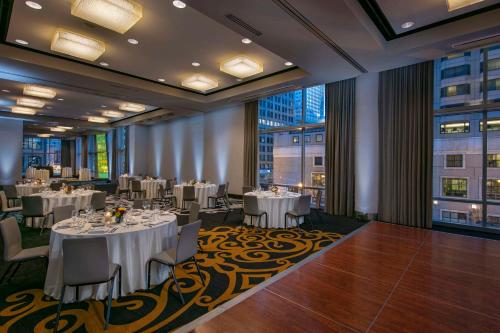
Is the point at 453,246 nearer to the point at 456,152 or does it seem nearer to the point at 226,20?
the point at 456,152

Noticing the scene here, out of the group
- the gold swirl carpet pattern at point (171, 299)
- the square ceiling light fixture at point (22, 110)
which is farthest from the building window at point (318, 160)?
the square ceiling light fixture at point (22, 110)

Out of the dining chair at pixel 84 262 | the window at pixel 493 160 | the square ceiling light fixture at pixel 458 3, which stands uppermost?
the square ceiling light fixture at pixel 458 3

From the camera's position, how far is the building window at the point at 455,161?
19.3 feet

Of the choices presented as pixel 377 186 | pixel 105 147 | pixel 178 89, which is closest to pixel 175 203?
pixel 178 89

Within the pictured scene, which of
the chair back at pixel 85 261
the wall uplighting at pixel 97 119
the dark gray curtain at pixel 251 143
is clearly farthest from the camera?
the wall uplighting at pixel 97 119

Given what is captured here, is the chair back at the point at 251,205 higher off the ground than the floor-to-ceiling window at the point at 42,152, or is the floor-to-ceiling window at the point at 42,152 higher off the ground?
the floor-to-ceiling window at the point at 42,152

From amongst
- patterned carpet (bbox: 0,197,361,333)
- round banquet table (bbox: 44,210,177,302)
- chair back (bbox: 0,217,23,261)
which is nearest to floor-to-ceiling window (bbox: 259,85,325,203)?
patterned carpet (bbox: 0,197,361,333)

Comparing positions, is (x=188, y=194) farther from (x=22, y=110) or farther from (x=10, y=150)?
(x=10, y=150)

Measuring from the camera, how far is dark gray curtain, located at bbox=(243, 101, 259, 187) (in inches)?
382

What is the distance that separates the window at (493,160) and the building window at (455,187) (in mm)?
546

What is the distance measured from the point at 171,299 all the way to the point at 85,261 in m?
1.01

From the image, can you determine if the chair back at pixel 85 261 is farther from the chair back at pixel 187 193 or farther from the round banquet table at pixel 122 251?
the chair back at pixel 187 193

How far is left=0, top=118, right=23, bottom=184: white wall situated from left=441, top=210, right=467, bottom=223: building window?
1868 centimetres

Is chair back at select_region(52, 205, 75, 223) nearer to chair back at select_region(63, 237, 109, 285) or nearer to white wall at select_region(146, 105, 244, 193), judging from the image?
chair back at select_region(63, 237, 109, 285)
